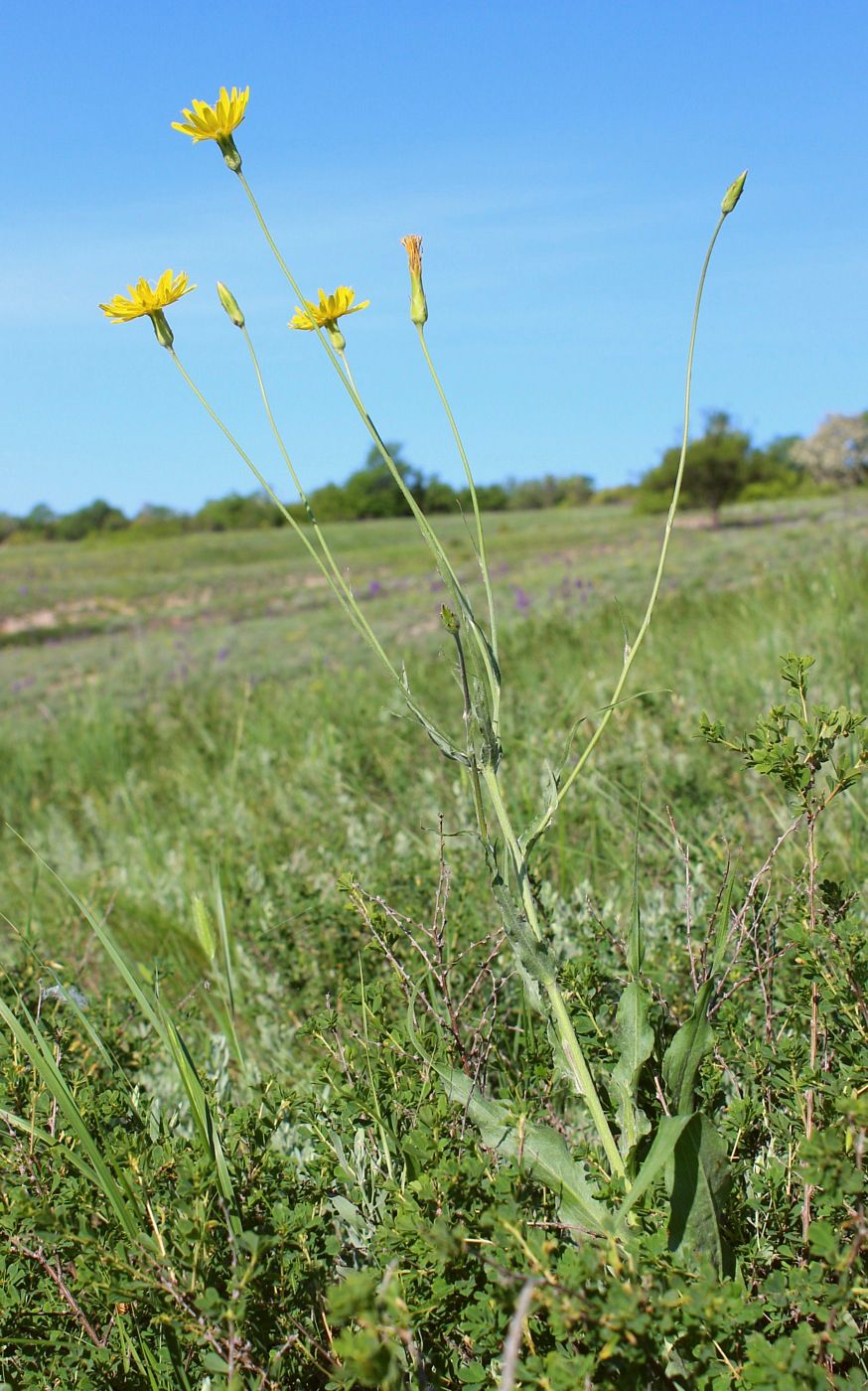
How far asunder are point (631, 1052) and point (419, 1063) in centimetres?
28

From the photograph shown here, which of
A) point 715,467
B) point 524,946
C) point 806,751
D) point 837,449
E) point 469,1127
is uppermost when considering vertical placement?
point 837,449

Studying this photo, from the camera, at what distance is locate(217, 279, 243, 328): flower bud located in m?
1.40

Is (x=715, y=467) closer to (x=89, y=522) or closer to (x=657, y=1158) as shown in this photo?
(x=657, y=1158)

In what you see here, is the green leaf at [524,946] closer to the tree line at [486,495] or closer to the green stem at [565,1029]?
the green stem at [565,1029]

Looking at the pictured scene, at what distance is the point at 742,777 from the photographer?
296 centimetres

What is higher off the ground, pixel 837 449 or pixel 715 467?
pixel 837 449

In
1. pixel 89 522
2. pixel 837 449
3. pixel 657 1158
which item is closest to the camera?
pixel 657 1158

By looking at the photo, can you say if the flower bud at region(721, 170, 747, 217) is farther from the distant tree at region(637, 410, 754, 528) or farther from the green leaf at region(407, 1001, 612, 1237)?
the distant tree at region(637, 410, 754, 528)

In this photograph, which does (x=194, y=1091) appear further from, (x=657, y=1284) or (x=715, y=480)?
(x=715, y=480)

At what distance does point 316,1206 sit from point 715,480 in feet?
108

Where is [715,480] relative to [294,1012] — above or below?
above

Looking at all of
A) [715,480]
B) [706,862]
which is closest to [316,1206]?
[706,862]

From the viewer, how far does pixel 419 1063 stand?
1.33 metres

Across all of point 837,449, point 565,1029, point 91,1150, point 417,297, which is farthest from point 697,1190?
point 837,449
